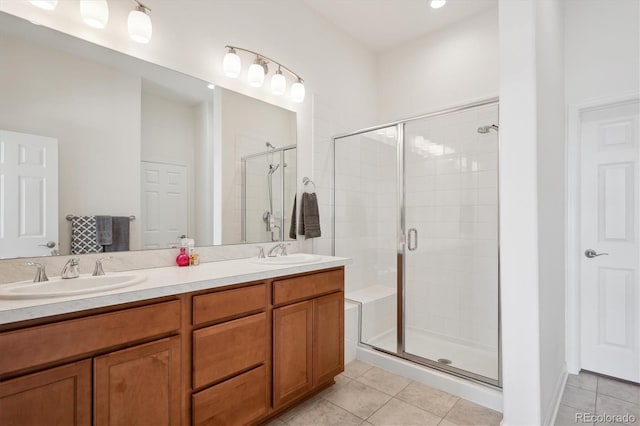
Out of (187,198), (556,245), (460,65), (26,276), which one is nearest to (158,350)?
(26,276)

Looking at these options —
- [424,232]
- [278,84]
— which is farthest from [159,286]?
[424,232]

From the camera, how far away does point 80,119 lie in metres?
1.58

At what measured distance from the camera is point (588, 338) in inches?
97.5

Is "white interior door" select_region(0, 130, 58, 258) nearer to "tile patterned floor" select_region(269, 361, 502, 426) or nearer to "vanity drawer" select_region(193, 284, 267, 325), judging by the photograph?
"vanity drawer" select_region(193, 284, 267, 325)

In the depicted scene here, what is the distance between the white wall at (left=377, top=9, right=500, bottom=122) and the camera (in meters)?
2.90

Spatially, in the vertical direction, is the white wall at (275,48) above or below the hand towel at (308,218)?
above

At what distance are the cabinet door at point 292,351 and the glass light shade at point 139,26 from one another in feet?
5.47

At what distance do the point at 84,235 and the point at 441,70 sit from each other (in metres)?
3.28

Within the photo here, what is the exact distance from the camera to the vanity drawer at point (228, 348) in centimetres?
142

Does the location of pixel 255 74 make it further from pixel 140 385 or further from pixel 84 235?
pixel 140 385

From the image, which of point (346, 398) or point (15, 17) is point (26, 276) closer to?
point (15, 17)

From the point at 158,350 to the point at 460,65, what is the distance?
132 inches

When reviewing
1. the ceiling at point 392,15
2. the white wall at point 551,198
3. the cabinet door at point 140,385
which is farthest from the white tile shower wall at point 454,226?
the cabinet door at point 140,385
